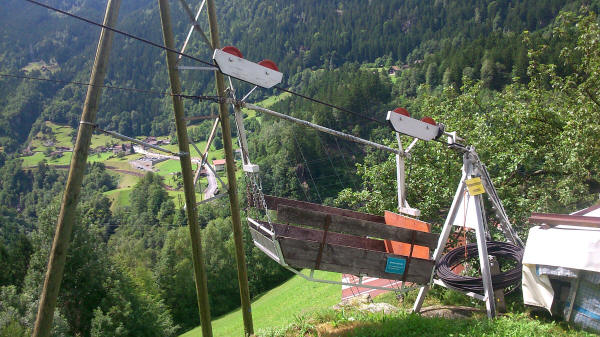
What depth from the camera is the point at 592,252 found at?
6457 mm

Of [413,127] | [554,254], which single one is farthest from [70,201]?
[554,254]

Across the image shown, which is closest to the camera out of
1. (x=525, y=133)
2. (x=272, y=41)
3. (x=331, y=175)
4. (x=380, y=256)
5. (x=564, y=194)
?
(x=380, y=256)

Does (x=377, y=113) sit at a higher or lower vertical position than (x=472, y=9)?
lower

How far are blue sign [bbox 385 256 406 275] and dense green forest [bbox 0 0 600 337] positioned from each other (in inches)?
103

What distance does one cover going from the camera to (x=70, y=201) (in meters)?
6.64

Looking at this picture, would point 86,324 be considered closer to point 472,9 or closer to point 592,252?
point 592,252

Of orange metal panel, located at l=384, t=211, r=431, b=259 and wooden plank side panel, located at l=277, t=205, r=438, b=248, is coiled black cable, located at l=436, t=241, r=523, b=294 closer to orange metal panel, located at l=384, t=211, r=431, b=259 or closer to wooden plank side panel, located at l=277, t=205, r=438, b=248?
orange metal panel, located at l=384, t=211, r=431, b=259

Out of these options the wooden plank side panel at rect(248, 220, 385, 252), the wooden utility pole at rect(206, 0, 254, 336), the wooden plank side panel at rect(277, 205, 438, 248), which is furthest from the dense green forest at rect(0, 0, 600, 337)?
the wooden plank side panel at rect(277, 205, 438, 248)

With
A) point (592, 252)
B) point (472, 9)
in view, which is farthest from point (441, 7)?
point (592, 252)

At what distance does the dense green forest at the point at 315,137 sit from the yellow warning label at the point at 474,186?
13.3 ft

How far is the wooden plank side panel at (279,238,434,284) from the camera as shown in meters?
6.36

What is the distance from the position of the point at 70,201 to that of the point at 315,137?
5219cm

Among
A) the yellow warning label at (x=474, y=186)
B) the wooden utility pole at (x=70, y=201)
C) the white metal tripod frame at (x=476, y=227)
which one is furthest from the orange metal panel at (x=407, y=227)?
the wooden utility pole at (x=70, y=201)

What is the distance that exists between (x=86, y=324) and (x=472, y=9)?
166497mm
